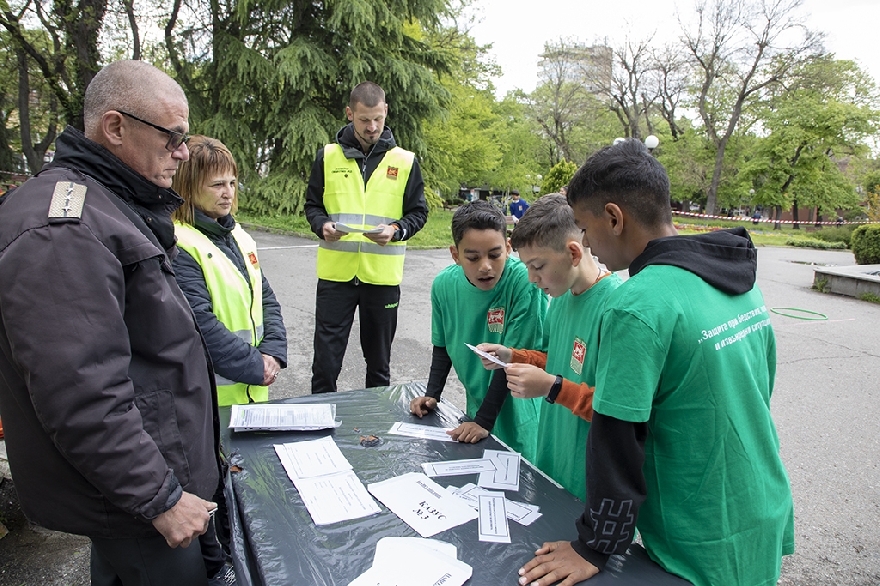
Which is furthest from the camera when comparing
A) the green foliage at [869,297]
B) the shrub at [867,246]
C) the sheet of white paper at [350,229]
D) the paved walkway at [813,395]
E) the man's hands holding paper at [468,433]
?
the shrub at [867,246]

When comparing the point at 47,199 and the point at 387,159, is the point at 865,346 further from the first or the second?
the point at 47,199

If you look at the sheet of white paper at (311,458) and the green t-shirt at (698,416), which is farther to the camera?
the sheet of white paper at (311,458)

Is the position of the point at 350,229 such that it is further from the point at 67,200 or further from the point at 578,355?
the point at 67,200

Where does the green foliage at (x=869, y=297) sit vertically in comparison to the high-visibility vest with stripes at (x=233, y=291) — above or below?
below

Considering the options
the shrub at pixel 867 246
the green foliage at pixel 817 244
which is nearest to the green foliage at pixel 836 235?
the green foliage at pixel 817 244

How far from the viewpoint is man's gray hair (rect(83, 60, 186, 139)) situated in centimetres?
135

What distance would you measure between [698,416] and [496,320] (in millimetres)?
1200

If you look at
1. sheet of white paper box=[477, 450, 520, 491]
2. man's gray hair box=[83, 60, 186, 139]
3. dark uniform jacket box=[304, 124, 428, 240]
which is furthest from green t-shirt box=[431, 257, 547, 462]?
man's gray hair box=[83, 60, 186, 139]

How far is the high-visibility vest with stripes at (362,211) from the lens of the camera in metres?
3.30

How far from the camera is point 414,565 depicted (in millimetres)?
1309

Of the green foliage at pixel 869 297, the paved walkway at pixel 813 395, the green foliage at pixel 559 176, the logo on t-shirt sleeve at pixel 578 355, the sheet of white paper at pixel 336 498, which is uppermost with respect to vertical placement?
the green foliage at pixel 559 176

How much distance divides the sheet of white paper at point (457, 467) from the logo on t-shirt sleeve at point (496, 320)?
0.65m

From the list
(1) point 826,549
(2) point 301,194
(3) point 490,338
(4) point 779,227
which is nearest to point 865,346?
(1) point 826,549

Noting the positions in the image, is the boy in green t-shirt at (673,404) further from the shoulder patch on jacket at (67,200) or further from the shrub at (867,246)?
the shrub at (867,246)
